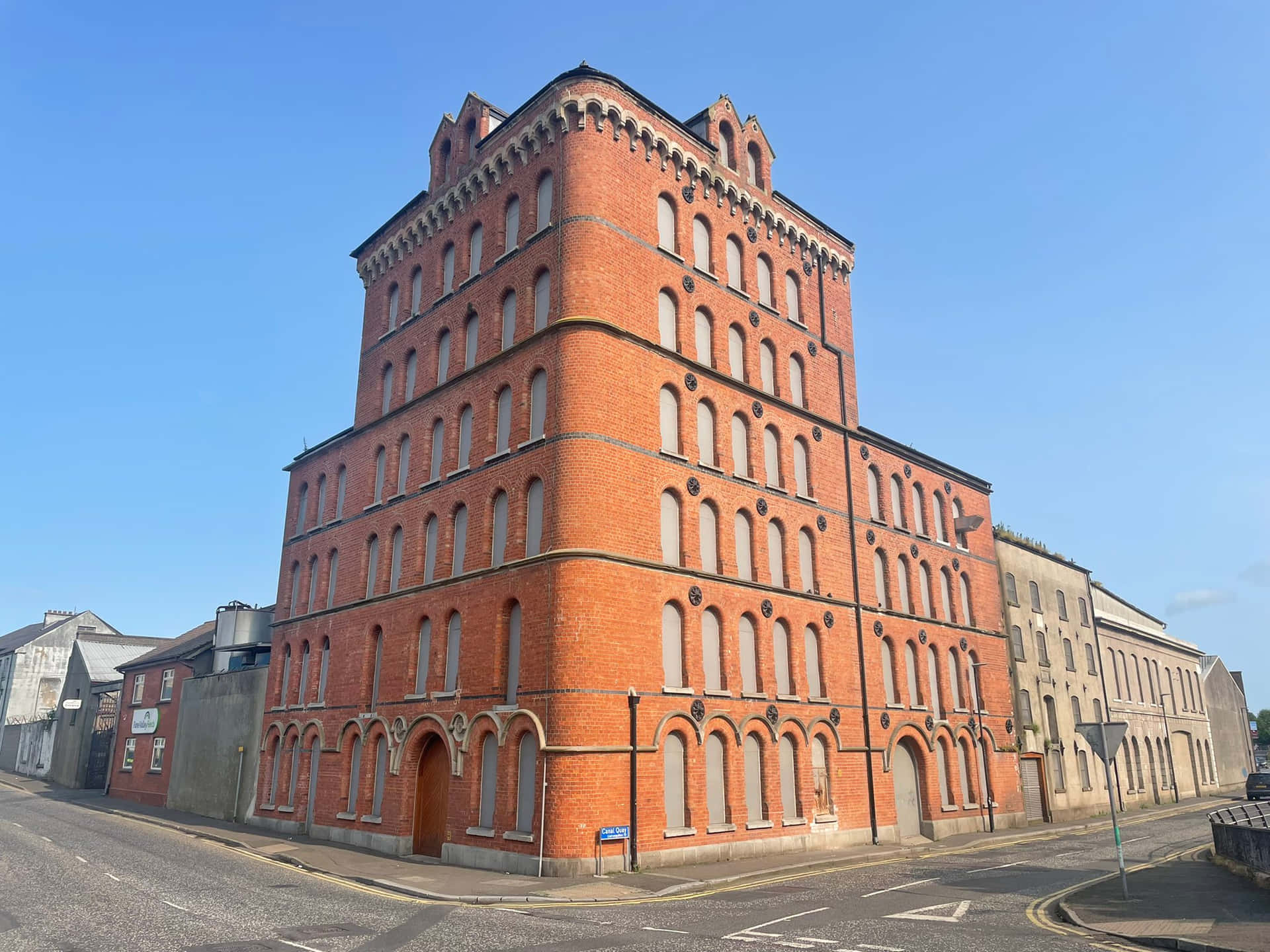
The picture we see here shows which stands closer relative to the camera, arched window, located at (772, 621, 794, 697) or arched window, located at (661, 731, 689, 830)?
arched window, located at (661, 731, 689, 830)

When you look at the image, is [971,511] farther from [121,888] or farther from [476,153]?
[121,888]

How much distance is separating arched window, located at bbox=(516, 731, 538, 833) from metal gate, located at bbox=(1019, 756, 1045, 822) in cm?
2602

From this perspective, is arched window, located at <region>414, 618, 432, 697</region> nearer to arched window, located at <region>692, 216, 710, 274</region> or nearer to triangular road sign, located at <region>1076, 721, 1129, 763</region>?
arched window, located at <region>692, 216, 710, 274</region>

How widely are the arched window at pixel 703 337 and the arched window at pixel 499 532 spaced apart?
810cm

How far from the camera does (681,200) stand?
2831cm

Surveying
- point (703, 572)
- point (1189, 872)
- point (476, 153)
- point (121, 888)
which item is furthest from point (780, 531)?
point (121, 888)

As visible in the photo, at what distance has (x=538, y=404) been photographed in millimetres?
24719

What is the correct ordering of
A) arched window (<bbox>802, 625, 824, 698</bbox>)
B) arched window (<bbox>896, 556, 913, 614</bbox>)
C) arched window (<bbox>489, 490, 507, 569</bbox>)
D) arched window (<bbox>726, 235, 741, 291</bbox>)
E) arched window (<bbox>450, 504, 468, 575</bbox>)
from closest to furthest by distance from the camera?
arched window (<bbox>489, 490, 507, 569</bbox>) → arched window (<bbox>450, 504, 468, 575</bbox>) → arched window (<bbox>802, 625, 824, 698</bbox>) → arched window (<bbox>726, 235, 741, 291</bbox>) → arched window (<bbox>896, 556, 913, 614</bbox>)

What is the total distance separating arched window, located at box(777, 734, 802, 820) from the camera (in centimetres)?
2578

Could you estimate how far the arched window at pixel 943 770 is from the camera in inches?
1262

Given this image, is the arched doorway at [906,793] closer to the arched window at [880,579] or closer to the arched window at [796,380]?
the arched window at [880,579]

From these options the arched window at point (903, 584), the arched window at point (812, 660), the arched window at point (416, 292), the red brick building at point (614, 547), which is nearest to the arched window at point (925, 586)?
the red brick building at point (614, 547)

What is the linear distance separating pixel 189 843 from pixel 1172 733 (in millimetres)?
60604

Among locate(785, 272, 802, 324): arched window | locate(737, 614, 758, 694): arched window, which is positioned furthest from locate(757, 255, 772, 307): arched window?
locate(737, 614, 758, 694): arched window
